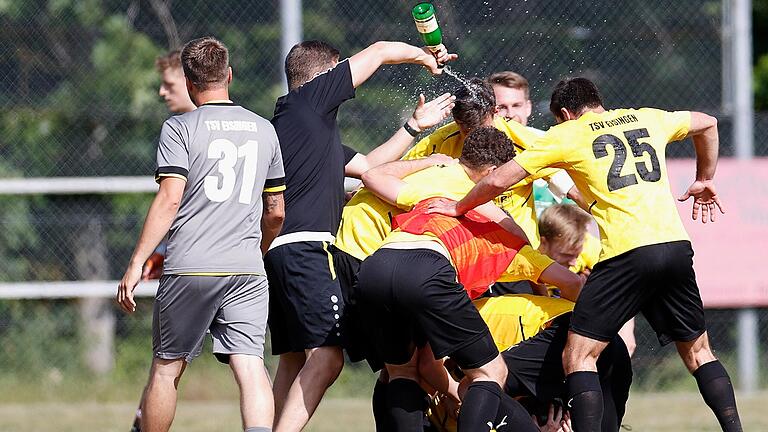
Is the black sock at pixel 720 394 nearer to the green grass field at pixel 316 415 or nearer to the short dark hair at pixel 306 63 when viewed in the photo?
the green grass field at pixel 316 415

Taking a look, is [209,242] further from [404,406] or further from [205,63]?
[404,406]

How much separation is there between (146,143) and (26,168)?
4.04ft

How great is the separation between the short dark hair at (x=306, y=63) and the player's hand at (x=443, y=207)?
3.13 ft

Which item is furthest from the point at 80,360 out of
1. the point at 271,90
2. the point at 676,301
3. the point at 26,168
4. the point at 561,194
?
the point at 676,301

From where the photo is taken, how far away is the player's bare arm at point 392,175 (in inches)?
206

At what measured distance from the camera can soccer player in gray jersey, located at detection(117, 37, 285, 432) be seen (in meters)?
4.80

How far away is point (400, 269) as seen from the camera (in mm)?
4785

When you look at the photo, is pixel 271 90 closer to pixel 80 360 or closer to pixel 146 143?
pixel 146 143

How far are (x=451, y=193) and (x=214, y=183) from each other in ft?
3.52

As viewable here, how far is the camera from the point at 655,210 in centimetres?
511

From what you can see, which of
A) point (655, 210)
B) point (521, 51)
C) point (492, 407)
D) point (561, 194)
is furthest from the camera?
point (521, 51)

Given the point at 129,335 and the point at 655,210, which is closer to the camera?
the point at 655,210

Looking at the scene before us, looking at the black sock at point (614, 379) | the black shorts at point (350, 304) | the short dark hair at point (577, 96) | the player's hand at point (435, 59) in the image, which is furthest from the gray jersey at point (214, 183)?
the black sock at point (614, 379)

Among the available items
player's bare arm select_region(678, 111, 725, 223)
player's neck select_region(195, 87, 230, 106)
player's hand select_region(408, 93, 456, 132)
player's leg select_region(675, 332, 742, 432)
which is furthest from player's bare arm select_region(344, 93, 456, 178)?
player's leg select_region(675, 332, 742, 432)
